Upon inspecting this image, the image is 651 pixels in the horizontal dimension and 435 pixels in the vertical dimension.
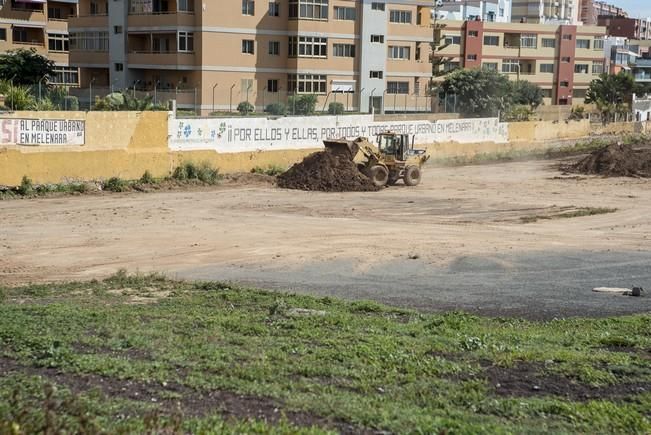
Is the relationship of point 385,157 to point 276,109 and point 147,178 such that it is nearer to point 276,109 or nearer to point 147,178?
point 147,178

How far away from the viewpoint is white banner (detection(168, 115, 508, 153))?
38.6 m

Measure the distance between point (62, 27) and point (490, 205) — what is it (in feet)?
186

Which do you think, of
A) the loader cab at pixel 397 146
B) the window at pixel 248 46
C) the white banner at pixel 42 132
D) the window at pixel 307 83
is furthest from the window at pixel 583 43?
the white banner at pixel 42 132

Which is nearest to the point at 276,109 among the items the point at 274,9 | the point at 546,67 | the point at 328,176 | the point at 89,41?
the point at 274,9

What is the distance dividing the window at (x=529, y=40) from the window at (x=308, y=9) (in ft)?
138

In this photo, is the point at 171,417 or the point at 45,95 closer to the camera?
the point at 171,417

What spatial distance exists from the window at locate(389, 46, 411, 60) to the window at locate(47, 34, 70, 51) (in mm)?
29609

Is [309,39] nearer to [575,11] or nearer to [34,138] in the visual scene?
[34,138]

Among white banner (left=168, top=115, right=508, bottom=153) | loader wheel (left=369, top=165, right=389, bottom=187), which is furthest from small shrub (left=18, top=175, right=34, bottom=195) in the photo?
loader wheel (left=369, top=165, right=389, bottom=187)

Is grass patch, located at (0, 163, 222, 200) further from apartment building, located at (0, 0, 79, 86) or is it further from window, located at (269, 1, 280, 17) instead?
apartment building, located at (0, 0, 79, 86)

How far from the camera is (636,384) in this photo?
10406 mm

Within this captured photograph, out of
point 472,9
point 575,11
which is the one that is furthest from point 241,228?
point 575,11

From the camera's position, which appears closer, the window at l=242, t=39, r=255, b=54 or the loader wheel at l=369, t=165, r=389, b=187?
the loader wheel at l=369, t=165, r=389, b=187

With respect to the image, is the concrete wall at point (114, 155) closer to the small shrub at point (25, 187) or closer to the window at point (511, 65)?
the small shrub at point (25, 187)
